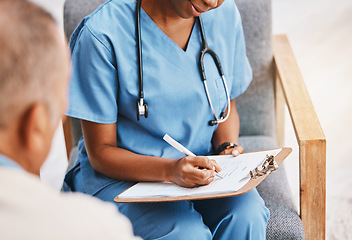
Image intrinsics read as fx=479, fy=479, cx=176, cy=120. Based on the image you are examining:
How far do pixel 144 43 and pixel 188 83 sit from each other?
6.1 inches

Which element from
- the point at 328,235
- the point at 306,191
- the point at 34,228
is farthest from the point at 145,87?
the point at 328,235

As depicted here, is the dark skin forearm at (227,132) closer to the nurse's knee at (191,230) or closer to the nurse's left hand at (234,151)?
the nurse's left hand at (234,151)

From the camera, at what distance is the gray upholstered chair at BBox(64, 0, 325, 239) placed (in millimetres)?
1210

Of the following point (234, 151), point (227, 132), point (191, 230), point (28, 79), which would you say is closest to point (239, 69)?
point (227, 132)

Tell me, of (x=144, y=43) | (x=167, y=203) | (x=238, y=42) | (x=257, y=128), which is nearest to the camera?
(x=167, y=203)

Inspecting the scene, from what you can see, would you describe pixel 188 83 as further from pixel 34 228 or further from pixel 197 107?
pixel 34 228

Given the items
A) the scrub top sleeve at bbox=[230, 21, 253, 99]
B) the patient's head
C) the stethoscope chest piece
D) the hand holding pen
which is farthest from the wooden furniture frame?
the patient's head

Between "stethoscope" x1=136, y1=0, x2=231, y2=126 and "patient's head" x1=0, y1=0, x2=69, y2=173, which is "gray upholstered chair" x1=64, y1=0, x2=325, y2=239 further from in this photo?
"patient's head" x1=0, y1=0, x2=69, y2=173

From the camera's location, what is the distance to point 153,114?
4.01 ft

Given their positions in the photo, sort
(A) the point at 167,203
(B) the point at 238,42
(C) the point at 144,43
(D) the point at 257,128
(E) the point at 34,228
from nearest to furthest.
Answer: (E) the point at 34,228 → (A) the point at 167,203 → (C) the point at 144,43 → (B) the point at 238,42 → (D) the point at 257,128

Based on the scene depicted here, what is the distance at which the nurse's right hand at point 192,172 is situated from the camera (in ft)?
3.47

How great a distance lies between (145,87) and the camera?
1.21 meters

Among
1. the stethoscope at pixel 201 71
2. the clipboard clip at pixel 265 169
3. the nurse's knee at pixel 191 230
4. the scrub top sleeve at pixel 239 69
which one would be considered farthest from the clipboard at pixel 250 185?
the scrub top sleeve at pixel 239 69

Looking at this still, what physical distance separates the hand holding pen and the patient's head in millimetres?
484
